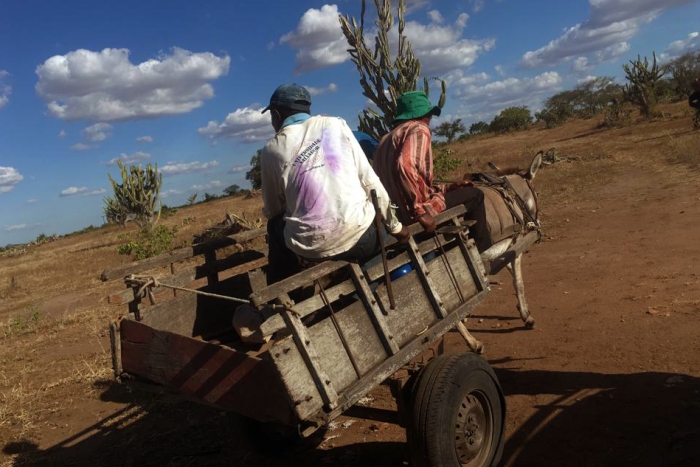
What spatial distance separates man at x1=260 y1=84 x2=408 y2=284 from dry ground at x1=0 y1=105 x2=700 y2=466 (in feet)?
3.56

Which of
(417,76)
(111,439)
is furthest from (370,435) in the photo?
(417,76)

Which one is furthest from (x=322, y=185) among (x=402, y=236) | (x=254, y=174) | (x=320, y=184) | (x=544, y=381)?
(x=254, y=174)

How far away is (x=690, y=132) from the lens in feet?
60.8

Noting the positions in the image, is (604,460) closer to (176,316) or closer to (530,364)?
(530,364)

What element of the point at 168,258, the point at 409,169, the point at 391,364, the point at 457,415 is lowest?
the point at 457,415

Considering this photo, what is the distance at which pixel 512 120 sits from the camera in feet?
141

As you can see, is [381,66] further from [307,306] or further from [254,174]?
[254,174]

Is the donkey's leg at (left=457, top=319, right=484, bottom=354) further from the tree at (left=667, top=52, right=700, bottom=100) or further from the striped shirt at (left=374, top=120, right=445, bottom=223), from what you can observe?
the tree at (left=667, top=52, right=700, bottom=100)

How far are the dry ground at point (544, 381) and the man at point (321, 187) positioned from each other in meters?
1.09

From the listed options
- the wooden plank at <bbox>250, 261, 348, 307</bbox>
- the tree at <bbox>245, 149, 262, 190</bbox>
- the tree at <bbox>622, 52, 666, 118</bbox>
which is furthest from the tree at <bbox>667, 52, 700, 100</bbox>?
the wooden plank at <bbox>250, 261, 348, 307</bbox>

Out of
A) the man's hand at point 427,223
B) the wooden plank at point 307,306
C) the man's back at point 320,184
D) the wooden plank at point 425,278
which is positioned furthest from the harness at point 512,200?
the wooden plank at point 307,306

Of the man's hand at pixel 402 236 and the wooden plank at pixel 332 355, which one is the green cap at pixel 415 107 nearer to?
the man's hand at pixel 402 236

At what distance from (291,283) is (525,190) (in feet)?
13.7

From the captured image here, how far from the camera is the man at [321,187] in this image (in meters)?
2.84
